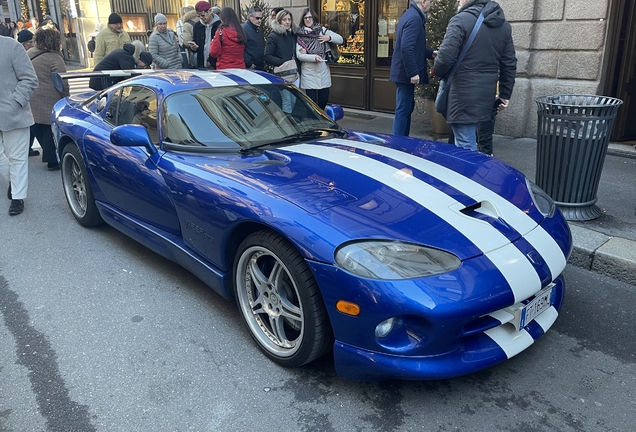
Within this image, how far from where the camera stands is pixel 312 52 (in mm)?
7238

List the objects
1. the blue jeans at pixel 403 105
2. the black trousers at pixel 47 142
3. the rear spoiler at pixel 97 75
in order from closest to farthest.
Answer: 1. the rear spoiler at pixel 97 75
2. the blue jeans at pixel 403 105
3. the black trousers at pixel 47 142

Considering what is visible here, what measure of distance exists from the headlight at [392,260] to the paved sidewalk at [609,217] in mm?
2020

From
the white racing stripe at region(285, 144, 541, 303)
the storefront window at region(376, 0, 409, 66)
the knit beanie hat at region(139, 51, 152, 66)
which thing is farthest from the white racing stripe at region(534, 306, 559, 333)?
the storefront window at region(376, 0, 409, 66)

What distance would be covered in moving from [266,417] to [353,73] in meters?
8.67

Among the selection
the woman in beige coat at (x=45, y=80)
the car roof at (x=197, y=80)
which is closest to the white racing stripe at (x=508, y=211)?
the car roof at (x=197, y=80)

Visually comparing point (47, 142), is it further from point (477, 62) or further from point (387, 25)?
point (387, 25)

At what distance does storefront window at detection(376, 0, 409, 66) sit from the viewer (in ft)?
30.4

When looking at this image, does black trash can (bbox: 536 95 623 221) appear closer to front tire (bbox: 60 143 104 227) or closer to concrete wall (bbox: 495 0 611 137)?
concrete wall (bbox: 495 0 611 137)

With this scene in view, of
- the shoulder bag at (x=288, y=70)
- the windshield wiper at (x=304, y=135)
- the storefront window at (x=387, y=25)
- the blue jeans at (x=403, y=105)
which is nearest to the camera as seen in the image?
the windshield wiper at (x=304, y=135)

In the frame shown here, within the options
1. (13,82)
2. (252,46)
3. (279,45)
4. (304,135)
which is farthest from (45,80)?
(304,135)

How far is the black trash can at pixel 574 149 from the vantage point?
13.9 feet

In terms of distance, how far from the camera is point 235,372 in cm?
283

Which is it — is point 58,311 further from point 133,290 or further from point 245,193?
point 245,193

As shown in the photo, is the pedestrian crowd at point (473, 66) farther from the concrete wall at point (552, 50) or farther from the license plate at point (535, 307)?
the license plate at point (535, 307)
